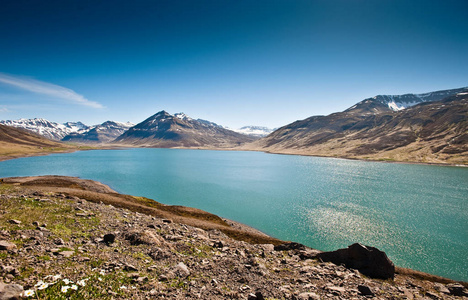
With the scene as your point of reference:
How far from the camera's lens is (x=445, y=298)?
18.1 metres

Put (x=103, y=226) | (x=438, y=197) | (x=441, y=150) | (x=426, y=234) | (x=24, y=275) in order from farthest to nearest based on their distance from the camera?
1. (x=441, y=150)
2. (x=438, y=197)
3. (x=426, y=234)
4. (x=103, y=226)
5. (x=24, y=275)

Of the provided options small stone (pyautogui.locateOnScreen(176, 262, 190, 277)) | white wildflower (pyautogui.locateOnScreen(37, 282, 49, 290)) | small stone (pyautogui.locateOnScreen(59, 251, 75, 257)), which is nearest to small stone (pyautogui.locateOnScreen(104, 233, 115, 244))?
small stone (pyautogui.locateOnScreen(59, 251, 75, 257))

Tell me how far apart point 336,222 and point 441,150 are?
203 m

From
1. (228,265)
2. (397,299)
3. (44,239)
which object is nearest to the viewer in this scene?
(44,239)

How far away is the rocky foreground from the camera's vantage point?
10414 mm

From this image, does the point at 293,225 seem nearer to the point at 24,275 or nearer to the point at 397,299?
the point at 397,299

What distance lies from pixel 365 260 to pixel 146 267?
20625 millimetres

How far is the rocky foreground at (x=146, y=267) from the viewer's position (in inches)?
410

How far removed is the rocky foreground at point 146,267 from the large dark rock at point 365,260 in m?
0.20

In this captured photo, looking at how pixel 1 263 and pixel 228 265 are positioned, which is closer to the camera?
pixel 1 263

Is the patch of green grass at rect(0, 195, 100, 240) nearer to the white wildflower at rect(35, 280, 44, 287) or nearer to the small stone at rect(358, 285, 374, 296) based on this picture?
the white wildflower at rect(35, 280, 44, 287)

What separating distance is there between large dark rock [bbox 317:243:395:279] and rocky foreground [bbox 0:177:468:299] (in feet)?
0.67

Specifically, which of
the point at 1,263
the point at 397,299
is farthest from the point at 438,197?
the point at 1,263

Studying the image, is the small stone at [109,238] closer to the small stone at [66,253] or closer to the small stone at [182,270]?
the small stone at [66,253]
